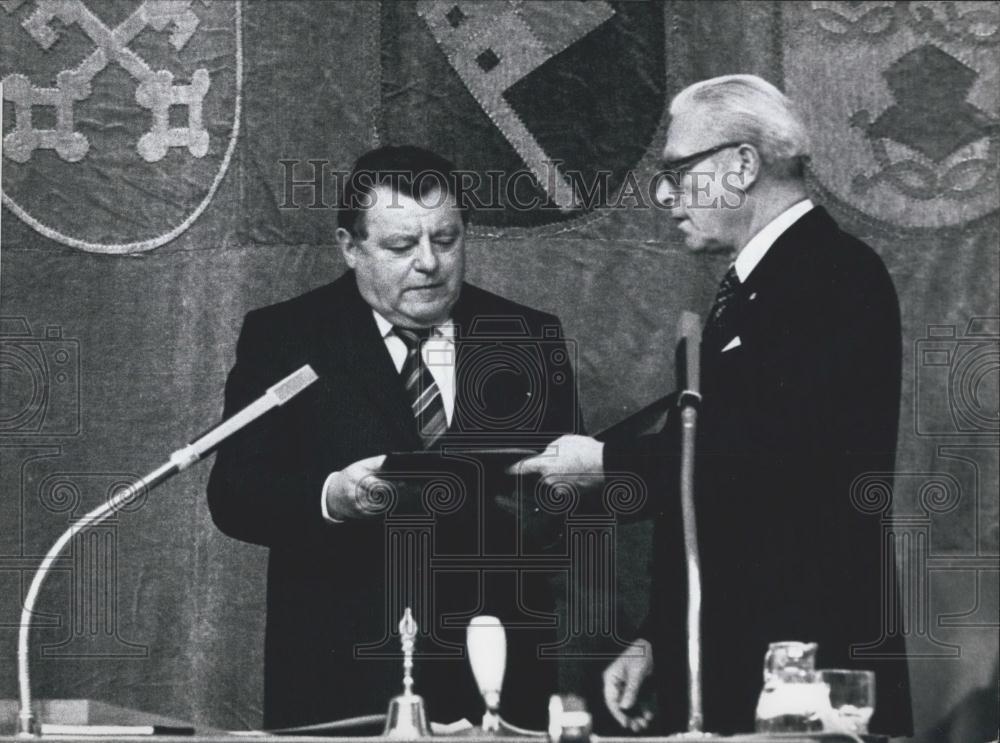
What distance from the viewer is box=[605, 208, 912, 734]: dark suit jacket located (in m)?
7.83

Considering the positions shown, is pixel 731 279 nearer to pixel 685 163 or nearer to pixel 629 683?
pixel 685 163

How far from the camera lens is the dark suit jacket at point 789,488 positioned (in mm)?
7832

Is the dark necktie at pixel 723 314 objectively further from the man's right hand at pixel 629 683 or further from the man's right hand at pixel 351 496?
the man's right hand at pixel 351 496

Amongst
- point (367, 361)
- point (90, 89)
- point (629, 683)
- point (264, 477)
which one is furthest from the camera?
point (90, 89)

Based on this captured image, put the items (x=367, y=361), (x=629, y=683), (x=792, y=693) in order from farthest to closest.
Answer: (x=367, y=361)
(x=629, y=683)
(x=792, y=693)

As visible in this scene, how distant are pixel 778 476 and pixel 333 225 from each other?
77.9 inches

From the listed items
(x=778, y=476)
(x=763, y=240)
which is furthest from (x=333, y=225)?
(x=778, y=476)

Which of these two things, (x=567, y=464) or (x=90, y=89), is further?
(x=90, y=89)

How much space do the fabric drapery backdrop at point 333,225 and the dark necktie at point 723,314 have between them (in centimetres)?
7

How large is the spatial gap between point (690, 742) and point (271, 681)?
190cm

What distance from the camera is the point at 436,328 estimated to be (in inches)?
320

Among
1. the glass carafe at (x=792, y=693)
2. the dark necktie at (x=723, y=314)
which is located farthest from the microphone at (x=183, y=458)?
the glass carafe at (x=792, y=693)

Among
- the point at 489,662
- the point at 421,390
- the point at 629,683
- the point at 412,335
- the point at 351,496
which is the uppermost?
the point at 412,335

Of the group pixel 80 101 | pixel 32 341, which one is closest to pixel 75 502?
pixel 32 341
